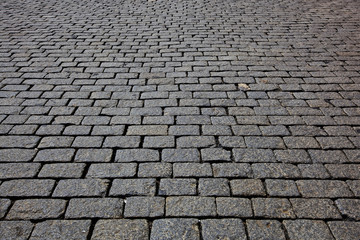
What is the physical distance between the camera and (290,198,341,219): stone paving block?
8.14 feet

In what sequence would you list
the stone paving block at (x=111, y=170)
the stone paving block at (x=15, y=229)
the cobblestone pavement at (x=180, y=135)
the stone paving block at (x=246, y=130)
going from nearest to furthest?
the stone paving block at (x=15, y=229) < the cobblestone pavement at (x=180, y=135) < the stone paving block at (x=111, y=170) < the stone paving block at (x=246, y=130)

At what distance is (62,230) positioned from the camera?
7.72 ft

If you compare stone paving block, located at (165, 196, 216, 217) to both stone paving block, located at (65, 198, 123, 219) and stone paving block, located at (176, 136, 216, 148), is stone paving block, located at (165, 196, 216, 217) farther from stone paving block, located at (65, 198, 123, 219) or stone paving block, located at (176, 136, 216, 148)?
stone paving block, located at (176, 136, 216, 148)

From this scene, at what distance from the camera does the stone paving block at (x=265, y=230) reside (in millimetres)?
2309

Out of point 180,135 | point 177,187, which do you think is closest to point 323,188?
point 177,187

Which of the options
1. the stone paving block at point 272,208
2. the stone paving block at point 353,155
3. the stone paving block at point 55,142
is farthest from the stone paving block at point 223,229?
the stone paving block at point 55,142

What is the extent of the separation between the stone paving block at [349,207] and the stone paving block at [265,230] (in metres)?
0.58

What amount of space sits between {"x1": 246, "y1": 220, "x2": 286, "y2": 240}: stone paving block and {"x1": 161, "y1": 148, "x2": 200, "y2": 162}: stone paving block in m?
0.87

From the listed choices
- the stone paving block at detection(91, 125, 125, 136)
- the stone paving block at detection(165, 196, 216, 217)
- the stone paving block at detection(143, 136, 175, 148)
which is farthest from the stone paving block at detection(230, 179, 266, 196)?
the stone paving block at detection(91, 125, 125, 136)

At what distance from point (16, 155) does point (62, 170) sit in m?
0.58

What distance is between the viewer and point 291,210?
2523mm

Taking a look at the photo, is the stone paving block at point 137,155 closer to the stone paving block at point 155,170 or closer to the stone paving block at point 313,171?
the stone paving block at point 155,170

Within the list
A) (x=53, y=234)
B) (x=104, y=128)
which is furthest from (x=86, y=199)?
(x=104, y=128)

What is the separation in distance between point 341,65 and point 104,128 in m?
4.01
